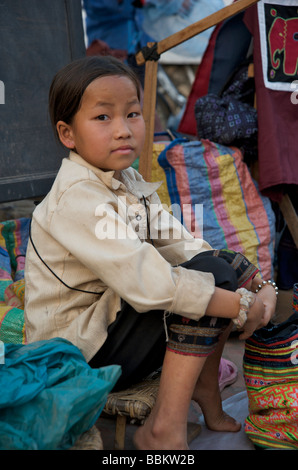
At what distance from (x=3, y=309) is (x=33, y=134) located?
37.6 inches

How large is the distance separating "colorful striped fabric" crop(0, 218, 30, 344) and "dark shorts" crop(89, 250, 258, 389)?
0.60 m

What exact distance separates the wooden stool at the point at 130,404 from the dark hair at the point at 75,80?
84 centimetres

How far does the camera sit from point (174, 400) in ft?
4.88

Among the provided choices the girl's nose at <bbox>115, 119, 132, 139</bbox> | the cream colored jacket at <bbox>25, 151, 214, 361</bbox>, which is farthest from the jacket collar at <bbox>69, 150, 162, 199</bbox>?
the girl's nose at <bbox>115, 119, 132, 139</bbox>

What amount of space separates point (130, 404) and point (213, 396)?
1.25 feet

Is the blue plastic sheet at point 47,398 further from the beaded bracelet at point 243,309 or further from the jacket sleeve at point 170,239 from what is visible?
the jacket sleeve at point 170,239

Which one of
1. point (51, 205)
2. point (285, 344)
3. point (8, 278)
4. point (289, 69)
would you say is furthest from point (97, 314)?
point (289, 69)

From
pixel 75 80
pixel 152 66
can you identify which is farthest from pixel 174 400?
pixel 152 66

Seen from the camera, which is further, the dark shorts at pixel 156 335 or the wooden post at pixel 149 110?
the wooden post at pixel 149 110

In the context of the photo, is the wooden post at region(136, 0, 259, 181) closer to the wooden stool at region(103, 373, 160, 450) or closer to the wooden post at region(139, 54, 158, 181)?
the wooden post at region(139, 54, 158, 181)

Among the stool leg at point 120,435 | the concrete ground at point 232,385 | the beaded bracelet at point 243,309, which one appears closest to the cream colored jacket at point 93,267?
the beaded bracelet at point 243,309

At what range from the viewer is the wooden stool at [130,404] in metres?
1.48

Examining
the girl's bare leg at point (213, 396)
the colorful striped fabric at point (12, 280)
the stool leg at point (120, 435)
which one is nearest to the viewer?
the stool leg at point (120, 435)

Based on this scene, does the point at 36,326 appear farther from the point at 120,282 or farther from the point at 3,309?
the point at 3,309
